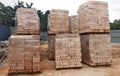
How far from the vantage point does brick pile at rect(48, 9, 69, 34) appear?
9.16 metres

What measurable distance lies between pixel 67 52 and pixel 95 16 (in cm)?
209

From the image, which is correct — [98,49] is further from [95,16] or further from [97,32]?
[95,16]

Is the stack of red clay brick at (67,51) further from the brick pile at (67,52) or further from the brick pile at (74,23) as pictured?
the brick pile at (74,23)

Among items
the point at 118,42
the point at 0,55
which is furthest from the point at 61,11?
the point at 118,42

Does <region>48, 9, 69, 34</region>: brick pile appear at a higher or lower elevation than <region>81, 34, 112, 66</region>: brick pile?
higher

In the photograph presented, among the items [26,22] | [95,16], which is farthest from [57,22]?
[95,16]

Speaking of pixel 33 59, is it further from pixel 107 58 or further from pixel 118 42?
pixel 118 42

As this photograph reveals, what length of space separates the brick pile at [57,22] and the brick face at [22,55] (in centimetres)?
239

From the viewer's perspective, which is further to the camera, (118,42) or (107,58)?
(118,42)

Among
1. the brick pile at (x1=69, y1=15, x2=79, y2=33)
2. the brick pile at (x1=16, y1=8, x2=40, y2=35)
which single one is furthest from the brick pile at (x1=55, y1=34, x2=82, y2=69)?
the brick pile at (x1=69, y1=15, x2=79, y2=33)

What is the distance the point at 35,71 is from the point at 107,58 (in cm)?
328

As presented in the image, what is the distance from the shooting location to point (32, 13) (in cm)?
887

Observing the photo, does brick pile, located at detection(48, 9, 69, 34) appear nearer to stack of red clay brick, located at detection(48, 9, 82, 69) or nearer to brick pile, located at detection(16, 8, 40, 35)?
brick pile, located at detection(16, 8, 40, 35)

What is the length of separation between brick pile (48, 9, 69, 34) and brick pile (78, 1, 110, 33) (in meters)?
1.31
